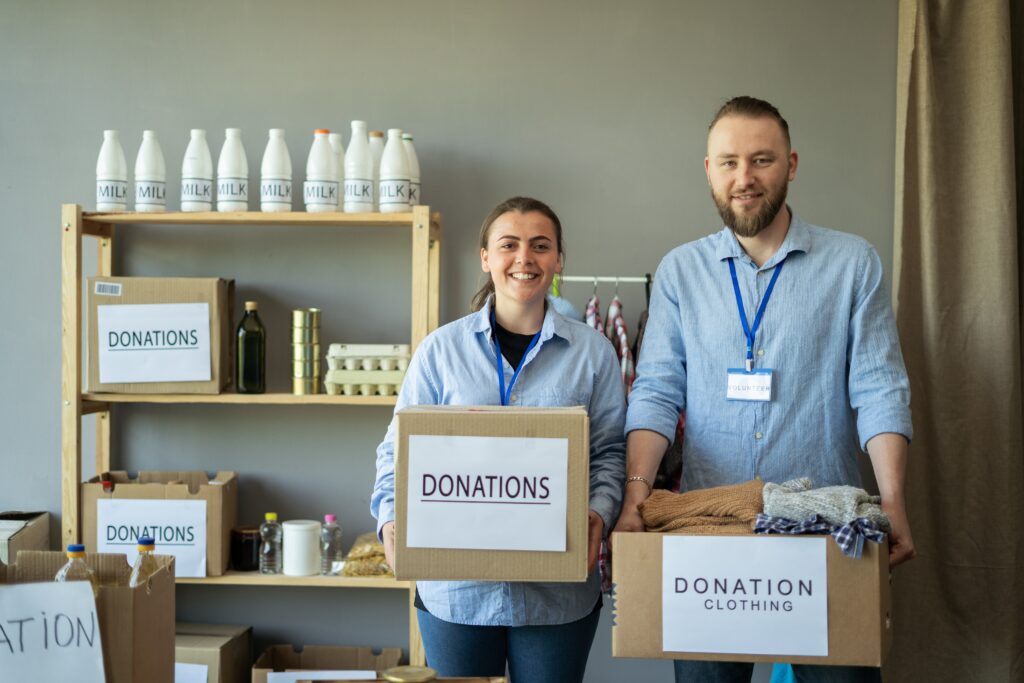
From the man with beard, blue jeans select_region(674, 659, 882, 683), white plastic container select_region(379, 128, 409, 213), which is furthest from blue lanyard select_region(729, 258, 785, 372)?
white plastic container select_region(379, 128, 409, 213)

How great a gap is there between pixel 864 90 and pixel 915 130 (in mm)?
208

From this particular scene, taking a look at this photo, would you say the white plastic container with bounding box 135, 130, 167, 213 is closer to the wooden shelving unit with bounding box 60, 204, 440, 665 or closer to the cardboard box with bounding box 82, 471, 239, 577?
the wooden shelving unit with bounding box 60, 204, 440, 665

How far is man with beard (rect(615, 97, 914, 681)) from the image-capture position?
1.84 metres

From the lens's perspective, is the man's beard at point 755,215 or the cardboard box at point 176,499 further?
the cardboard box at point 176,499

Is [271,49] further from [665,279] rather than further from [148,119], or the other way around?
[665,279]

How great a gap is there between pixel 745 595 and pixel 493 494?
0.42 meters

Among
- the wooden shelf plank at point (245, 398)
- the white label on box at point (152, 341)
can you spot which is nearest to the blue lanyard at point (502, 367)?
the wooden shelf plank at point (245, 398)

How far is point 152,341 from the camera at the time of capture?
2.84m

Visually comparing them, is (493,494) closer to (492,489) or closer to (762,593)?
(492,489)

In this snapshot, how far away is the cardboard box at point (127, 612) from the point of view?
56.4 inches

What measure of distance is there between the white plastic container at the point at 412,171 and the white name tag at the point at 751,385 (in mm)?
1240

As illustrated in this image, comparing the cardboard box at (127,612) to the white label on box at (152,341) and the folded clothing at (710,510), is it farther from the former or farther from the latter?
the white label on box at (152,341)

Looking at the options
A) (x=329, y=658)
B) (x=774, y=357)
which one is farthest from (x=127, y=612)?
(x=329, y=658)

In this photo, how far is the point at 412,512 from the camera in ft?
5.25
